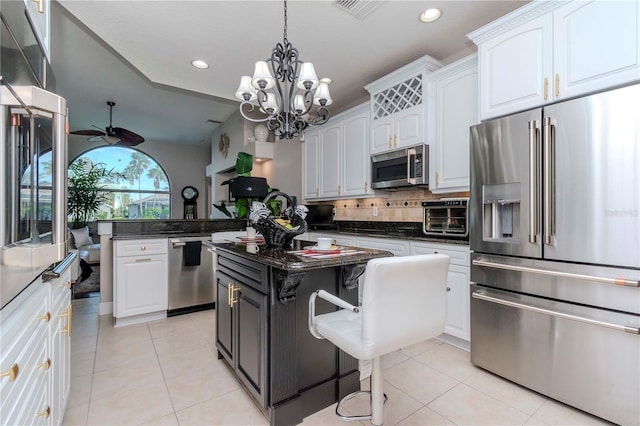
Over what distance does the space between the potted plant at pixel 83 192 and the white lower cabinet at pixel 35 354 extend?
6495 mm

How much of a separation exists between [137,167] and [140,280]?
6235 millimetres

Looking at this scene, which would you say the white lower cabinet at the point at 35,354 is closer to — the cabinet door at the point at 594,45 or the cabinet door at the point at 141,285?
the cabinet door at the point at 141,285

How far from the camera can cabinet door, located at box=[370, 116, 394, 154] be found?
134 inches

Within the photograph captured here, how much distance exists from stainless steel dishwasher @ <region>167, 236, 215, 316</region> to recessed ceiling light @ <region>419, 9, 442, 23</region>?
10.6ft

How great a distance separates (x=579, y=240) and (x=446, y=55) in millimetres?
2319

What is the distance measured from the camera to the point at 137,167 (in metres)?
8.30

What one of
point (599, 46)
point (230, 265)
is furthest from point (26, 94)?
point (599, 46)

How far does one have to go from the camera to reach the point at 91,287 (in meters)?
4.75

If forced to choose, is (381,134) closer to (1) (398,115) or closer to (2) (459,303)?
(1) (398,115)

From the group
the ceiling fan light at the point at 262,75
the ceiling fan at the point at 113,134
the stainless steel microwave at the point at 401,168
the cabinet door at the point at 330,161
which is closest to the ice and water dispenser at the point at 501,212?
the stainless steel microwave at the point at 401,168

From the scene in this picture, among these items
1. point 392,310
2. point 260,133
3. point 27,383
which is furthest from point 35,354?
point 260,133

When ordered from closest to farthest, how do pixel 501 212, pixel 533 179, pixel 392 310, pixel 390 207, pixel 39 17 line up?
pixel 392 310, pixel 39 17, pixel 533 179, pixel 501 212, pixel 390 207

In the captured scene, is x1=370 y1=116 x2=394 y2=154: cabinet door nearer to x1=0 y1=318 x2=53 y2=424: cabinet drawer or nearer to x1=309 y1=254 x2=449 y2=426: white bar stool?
x1=309 y1=254 x2=449 y2=426: white bar stool

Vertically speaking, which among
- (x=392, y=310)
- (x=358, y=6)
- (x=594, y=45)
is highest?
(x=358, y=6)
